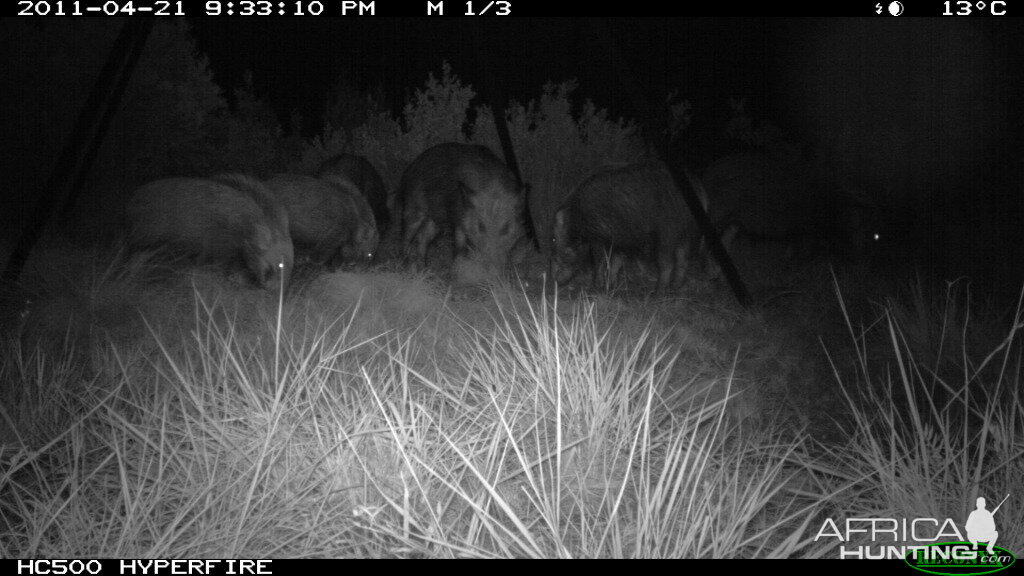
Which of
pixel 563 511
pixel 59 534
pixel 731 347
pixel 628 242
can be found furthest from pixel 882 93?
pixel 59 534

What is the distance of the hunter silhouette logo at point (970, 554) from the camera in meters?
1.54

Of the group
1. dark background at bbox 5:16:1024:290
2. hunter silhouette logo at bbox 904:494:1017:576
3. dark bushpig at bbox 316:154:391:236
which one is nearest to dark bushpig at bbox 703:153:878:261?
dark background at bbox 5:16:1024:290

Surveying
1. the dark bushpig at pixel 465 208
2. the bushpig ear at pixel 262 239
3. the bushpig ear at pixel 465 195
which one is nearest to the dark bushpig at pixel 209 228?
the bushpig ear at pixel 262 239

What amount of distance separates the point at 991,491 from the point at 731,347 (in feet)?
5.08

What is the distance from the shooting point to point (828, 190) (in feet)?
17.5

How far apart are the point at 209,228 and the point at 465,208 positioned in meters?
1.74

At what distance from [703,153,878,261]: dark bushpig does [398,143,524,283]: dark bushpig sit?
4.83 ft

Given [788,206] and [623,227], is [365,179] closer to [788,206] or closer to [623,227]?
[623,227]

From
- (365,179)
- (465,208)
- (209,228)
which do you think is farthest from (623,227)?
(365,179)

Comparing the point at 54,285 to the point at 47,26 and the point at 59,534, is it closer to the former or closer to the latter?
the point at 59,534

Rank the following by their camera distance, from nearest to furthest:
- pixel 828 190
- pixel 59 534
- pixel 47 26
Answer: pixel 59 534, pixel 828 190, pixel 47 26

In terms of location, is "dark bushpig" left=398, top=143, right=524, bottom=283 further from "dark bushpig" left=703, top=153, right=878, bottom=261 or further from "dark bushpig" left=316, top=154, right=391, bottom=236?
"dark bushpig" left=703, top=153, right=878, bottom=261

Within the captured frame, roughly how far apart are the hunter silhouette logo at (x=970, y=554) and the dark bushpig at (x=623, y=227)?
10.3ft

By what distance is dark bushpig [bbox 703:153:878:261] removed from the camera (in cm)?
520
